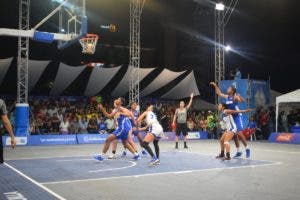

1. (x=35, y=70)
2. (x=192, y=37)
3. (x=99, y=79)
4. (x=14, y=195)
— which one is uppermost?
(x=192, y=37)

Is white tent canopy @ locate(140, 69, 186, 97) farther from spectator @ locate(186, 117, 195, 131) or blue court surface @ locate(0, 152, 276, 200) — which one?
blue court surface @ locate(0, 152, 276, 200)

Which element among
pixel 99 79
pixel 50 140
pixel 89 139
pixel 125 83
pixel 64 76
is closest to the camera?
pixel 50 140

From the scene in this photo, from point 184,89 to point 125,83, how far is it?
5170 mm

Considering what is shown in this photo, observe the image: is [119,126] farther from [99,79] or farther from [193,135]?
[99,79]

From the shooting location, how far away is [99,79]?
27.8 metres

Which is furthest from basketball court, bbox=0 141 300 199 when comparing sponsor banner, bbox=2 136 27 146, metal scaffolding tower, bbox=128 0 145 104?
metal scaffolding tower, bbox=128 0 145 104

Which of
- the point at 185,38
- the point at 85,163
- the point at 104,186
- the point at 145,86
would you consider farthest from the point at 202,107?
the point at 104,186

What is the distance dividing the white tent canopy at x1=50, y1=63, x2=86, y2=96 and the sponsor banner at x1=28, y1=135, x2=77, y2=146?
549cm

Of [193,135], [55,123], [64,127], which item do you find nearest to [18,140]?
[64,127]

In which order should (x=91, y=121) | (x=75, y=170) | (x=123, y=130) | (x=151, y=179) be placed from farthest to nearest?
(x=91, y=121) → (x=123, y=130) → (x=75, y=170) → (x=151, y=179)

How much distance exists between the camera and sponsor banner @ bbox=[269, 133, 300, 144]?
834 inches

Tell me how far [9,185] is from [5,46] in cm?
2403

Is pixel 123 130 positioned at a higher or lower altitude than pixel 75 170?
higher

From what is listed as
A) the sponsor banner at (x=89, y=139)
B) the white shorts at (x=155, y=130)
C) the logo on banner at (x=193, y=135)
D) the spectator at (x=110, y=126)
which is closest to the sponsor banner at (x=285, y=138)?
the logo on banner at (x=193, y=135)
